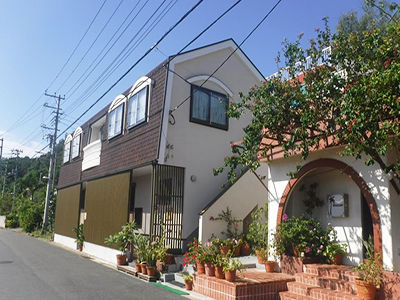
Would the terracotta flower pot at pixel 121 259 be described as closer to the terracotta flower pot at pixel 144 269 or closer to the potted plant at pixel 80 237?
the terracotta flower pot at pixel 144 269

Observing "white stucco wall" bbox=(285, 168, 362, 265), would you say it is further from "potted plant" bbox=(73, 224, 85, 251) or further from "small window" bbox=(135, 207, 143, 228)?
"potted plant" bbox=(73, 224, 85, 251)

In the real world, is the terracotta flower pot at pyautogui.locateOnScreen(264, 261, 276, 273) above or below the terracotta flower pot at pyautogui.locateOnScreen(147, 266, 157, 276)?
above

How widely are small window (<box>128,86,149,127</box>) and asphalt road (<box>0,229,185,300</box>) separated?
5550 millimetres

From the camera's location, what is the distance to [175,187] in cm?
1198

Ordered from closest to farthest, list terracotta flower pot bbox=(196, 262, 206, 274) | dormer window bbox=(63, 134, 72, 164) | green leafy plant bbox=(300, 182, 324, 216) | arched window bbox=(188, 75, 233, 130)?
terracotta flower pot bbox=(196, 262, 206, 274) → green leafy plant bbox=(300, 182, 324, 216) → arched window bbox=(188, 75, 233, 130) → dormer window bbox=(63, 134, 72, 164)

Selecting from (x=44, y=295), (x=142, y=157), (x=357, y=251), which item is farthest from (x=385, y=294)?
(x=142, y=157)

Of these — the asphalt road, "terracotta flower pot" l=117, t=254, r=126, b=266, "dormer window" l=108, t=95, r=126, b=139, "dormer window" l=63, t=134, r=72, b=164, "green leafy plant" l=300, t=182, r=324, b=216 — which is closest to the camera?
the asphalt road

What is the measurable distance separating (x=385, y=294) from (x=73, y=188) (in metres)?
17.9

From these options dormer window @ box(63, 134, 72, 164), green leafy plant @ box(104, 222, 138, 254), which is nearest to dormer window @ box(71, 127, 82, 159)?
dormer window @ box(63, 134, 72, 164)

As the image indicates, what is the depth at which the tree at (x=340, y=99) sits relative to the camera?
5.29m

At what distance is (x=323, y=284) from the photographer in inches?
272

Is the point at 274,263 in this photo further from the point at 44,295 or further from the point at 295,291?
the point at 44,295

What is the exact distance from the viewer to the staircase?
6469 mm

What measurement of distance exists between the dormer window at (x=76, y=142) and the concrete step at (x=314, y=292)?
16.1 meters
